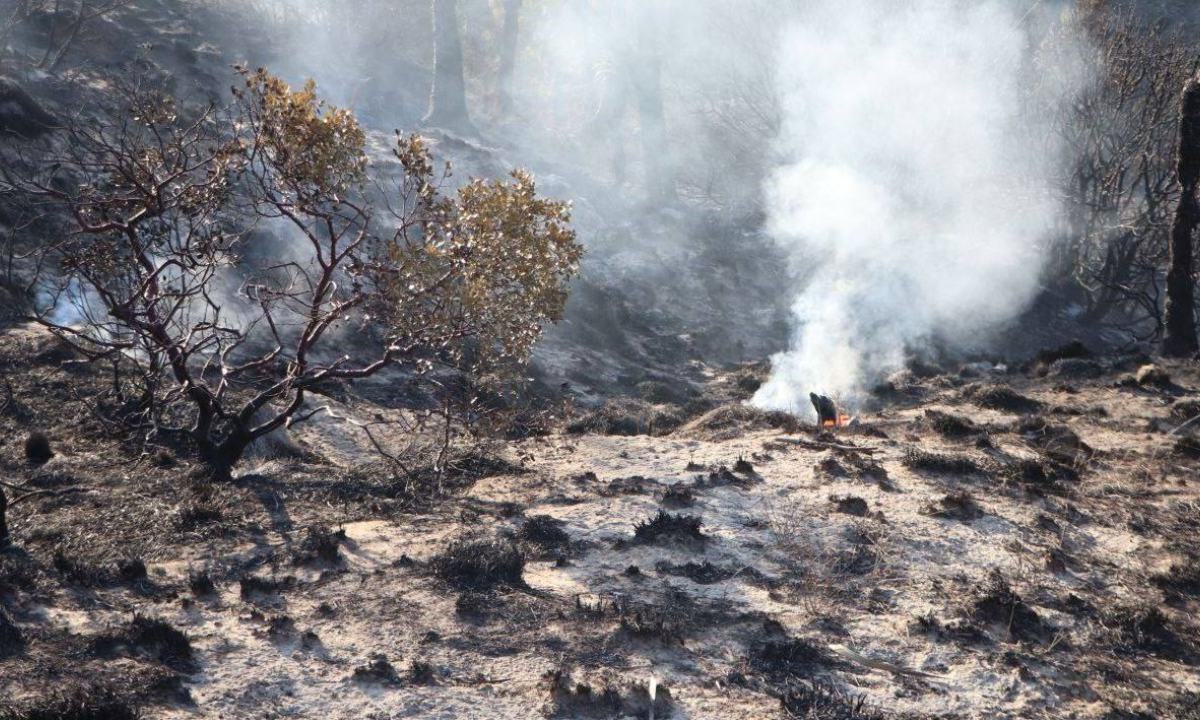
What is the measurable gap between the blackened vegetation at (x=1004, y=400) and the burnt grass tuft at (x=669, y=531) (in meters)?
6.77

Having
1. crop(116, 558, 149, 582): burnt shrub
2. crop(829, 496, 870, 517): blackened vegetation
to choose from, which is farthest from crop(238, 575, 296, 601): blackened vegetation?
crop(829, 496, 870, 517): blackened vegetation

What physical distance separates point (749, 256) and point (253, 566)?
21.4 metres

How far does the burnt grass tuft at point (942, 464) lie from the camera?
9281 mm

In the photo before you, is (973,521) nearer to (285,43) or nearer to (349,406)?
(349,406)

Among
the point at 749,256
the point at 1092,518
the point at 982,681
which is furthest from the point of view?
the point at 749,256

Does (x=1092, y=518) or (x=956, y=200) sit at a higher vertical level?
(x=956, y=200)

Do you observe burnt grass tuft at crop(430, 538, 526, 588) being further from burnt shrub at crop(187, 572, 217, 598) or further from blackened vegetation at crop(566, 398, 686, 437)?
blackened vegetation at crop(566, 398, 686, 437)

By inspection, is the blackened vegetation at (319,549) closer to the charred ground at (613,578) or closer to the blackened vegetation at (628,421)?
the charred ground at (613,578)

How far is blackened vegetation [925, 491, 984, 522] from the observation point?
8.11 metres

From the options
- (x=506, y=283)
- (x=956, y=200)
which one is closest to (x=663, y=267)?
(x=956, y=200)

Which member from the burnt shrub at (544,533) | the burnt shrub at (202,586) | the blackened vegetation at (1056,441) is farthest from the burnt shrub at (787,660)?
the blackened vegetation at (1056,441)

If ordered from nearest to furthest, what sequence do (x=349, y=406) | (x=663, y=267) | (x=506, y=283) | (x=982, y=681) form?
(x=982, y=681), (x=506, y=283), (x=349, y=406), (x=663, y=267)

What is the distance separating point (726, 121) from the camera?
31828 millimetres

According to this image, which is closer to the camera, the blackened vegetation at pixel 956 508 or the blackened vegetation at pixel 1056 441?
the blackened vegetation at pixel 956 508
